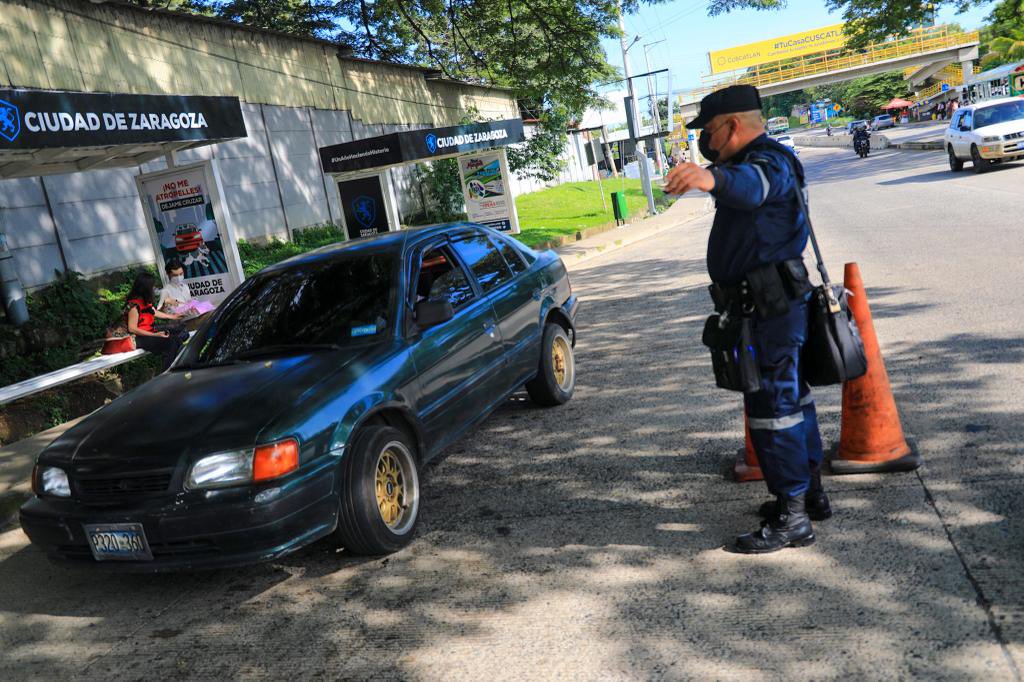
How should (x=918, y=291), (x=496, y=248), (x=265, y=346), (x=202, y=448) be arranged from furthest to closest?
(x=918, y=291) < (x=496, y=248) < (x=265, y=346) < (x=202, y=448)

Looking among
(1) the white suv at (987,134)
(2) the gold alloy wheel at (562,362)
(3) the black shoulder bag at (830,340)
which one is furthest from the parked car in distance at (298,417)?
(1) the white suv at (987,134)

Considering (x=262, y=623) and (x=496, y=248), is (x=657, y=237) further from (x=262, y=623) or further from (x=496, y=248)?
(x=262, y=623)

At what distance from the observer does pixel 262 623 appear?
3.94 m

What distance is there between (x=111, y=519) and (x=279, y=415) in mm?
917

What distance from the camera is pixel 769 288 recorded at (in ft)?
12.2

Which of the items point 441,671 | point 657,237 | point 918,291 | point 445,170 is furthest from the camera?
point 445,170

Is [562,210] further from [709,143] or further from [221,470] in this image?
[221,470]

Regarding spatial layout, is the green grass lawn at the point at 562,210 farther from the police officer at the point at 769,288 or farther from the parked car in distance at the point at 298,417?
the police officer at the point at 769,288

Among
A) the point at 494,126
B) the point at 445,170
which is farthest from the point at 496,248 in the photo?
the point at 445,170

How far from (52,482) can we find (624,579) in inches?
114

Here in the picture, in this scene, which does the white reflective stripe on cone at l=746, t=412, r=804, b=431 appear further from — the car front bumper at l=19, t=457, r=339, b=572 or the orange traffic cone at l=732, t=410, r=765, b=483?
the car front bumper at l=19, t=457, r=339, b=572

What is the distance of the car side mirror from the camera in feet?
16.0

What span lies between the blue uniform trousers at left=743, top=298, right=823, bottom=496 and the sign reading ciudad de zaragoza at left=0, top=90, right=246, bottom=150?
657 centimetres

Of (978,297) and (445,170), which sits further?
(445,170)
